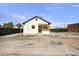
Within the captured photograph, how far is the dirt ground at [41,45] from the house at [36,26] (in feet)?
0.35

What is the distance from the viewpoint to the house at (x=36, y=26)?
6.95m

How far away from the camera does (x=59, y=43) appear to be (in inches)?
276

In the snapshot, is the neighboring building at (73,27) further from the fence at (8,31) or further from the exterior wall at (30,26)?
the fence at (8,31)

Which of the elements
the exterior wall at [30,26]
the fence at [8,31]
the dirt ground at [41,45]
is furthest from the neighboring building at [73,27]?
the fence at [8,31]

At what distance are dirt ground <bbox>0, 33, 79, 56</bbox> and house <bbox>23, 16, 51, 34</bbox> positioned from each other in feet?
0.35

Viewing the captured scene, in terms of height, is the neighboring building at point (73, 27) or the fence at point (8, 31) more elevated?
the neighboring building at point (73, 27)

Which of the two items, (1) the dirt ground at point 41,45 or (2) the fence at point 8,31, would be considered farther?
(2) the fence at point 8,31

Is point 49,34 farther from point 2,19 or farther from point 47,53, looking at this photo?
point 2,19

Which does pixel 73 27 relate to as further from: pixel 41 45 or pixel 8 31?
pixel 8 31

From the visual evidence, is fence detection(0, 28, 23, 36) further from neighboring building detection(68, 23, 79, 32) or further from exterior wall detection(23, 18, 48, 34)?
neighboring building detection(68, 23, 79, 32)

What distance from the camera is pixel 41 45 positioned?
273 inches

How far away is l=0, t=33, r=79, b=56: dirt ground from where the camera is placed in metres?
6.87

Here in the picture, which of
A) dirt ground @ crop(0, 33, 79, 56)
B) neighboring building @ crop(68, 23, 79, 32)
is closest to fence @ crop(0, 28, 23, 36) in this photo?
dirt ground @ crop(0, 33, 79, 56)

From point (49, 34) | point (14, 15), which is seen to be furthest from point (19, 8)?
point (49, 34)
